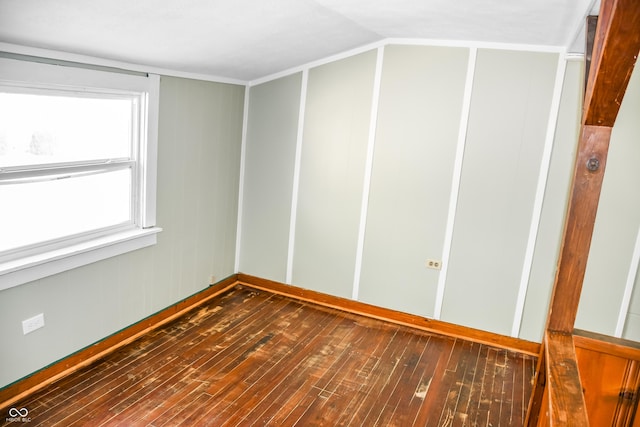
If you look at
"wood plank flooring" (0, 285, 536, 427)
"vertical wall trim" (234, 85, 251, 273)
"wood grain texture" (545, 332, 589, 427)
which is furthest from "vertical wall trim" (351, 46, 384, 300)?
"wood grain texture" (545, 332, 589, 427)

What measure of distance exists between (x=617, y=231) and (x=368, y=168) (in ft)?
6.88

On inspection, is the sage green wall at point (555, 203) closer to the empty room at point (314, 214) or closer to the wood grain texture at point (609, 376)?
the empty room at point (314, 214)

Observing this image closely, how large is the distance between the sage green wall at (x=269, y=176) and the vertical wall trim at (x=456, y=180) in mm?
1553

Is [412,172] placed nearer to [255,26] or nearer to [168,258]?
[255,26]

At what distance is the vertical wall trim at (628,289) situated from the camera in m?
4.02

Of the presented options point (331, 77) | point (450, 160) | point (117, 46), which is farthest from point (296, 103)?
point (117, 46)

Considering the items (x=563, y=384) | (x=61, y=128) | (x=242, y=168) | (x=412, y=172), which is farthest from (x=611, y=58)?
(x=242, y=168)

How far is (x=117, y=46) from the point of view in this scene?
3184mm

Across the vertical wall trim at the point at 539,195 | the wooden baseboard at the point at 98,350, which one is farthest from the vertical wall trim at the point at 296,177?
the vertical wall trim at the point at 539,195

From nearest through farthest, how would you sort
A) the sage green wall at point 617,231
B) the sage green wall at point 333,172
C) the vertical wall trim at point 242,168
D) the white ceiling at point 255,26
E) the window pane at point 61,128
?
the white ceiling at point 255,26
the window pane at point 61,128
the sage green wall at point 617,231
the sage green wall at point 333,172
the vertical wall trim at point 242,168

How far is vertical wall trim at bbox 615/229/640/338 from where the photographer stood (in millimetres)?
4016

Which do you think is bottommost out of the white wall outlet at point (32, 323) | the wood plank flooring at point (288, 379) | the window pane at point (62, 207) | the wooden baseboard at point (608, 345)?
the wood plank flooring at point (288, 379)

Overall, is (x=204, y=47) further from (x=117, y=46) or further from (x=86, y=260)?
(x=86, y=260)

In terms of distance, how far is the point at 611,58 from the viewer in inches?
77.1
